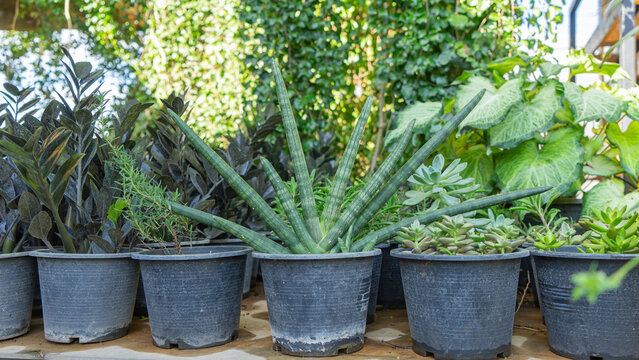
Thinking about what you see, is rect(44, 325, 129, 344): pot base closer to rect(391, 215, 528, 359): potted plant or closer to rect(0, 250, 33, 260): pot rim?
rect(0, 250, 33, 260): pot rim

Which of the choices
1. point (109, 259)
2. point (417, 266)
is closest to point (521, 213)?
point (417, 266)

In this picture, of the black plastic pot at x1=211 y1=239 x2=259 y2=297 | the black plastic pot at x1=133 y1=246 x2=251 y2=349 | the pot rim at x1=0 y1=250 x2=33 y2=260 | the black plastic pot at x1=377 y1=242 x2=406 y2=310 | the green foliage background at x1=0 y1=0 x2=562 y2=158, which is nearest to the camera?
the black plastic pot at x1=133 y1=246 x2=251 y2=349

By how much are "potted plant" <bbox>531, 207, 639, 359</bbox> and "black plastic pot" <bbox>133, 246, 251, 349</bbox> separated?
3.24 feet

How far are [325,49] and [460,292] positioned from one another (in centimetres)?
234

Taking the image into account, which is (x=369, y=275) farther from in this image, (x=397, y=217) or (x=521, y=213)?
(x=521, y=213)

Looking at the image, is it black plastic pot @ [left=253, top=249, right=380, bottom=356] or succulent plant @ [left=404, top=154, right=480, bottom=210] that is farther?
succulent plant @ [left=404, top=154, right=480, bottom=210]

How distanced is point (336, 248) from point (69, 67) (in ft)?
4.17

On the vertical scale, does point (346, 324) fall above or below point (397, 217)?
below

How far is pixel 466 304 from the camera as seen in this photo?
4.67 feet

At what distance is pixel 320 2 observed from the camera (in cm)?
337

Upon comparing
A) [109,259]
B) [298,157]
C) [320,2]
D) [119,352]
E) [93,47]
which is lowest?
[119,352]

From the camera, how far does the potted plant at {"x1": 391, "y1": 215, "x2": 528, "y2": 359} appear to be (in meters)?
1.42

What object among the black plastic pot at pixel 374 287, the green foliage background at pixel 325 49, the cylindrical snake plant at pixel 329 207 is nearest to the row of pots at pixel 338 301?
the cylindrical snake plant at pixel 329 207

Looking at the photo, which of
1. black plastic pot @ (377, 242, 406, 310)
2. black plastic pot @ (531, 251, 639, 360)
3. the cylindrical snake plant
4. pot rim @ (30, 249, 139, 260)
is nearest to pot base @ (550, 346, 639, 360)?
black plastic pot @ (531, 251, 639, 360)
